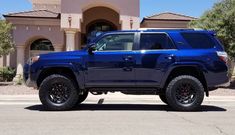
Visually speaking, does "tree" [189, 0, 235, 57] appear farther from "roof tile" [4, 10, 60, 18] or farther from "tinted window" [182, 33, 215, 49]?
"roof tile" [4, 10, 60, 18]

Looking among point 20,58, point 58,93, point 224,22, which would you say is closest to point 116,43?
point 58,93

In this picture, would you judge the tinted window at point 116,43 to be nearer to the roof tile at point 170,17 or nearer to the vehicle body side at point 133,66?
the vehicle body side at point 133,66

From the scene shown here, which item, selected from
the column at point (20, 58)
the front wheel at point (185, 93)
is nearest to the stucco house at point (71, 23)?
the column at point (20, 58)

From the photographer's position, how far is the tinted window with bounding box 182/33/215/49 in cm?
1148

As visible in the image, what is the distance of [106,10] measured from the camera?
1155 inches

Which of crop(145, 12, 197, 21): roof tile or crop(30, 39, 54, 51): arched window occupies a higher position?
crop(145, 12, 197, 21): roof tile

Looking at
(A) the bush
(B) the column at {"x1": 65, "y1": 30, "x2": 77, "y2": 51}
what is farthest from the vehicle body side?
(A) the bush

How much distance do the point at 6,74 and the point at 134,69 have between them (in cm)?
1898

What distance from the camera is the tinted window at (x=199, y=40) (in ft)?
37.7

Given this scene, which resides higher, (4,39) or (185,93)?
(4,39)

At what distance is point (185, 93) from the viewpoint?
37.0 feet

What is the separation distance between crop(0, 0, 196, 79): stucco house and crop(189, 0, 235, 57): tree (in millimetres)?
4837

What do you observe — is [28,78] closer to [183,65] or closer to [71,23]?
[183,65]
